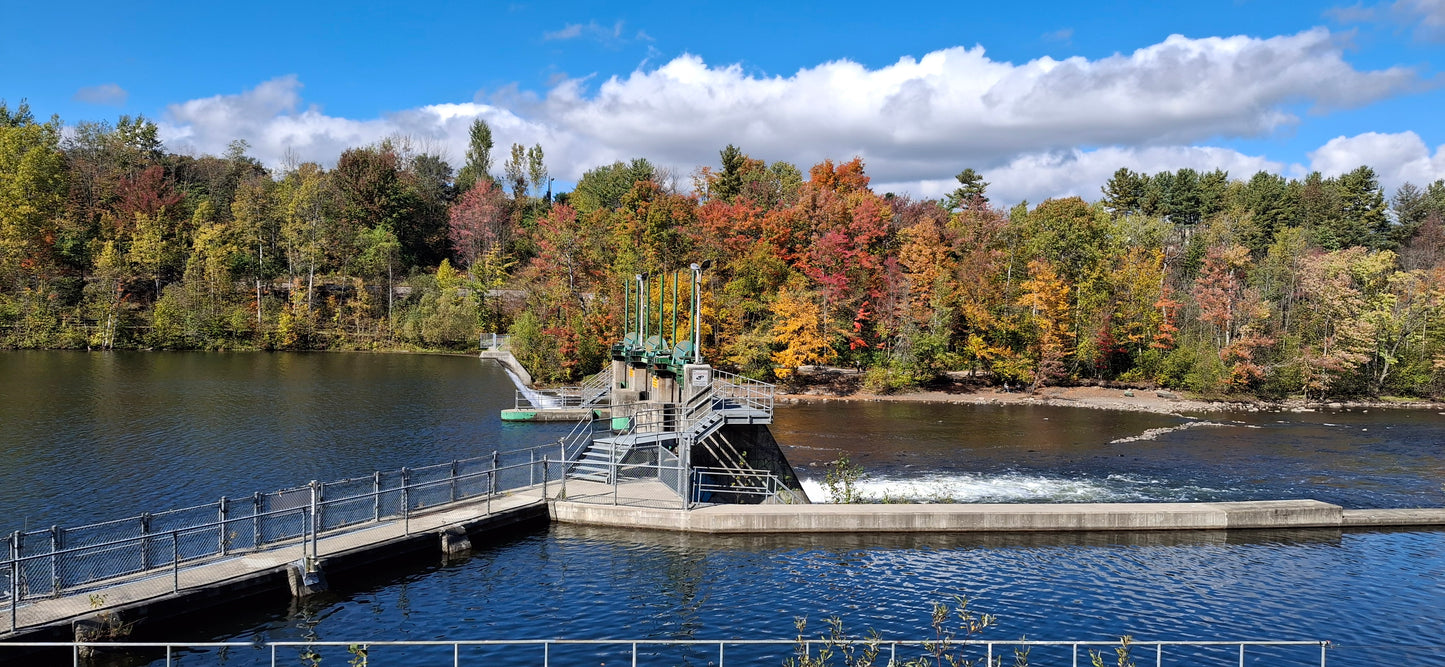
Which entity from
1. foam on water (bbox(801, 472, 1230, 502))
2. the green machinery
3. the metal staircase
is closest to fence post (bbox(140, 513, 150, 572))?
the metal staircase

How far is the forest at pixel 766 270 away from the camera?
219ft

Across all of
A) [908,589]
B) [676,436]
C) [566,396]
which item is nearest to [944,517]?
[908,589]

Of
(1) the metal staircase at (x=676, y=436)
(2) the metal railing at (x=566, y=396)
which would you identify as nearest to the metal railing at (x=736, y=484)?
(1) the metal staircase at (x=676, y=436)

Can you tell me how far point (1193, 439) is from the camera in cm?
4706

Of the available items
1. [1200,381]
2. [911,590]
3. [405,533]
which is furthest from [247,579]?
[1200,381]

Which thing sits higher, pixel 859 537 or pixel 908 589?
pixel 859 537

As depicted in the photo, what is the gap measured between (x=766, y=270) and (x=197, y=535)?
50876mm

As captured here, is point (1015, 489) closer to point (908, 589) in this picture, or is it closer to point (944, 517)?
point (944, 517)

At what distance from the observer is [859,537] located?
85.0 feet

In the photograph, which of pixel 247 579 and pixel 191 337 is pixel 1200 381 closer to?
pixel 247 579

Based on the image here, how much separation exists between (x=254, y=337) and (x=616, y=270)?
45672 mm

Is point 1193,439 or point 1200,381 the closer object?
point 1193,439

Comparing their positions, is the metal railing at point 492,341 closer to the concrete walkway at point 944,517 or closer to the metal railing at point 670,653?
the concrete walkway at point 944,517

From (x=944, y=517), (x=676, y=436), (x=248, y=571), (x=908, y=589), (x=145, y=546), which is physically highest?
(x=676, y=436)
